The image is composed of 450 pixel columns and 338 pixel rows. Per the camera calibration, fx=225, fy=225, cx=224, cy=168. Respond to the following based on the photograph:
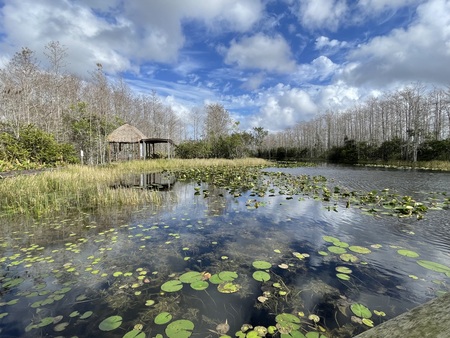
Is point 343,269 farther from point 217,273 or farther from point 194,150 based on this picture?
point 194,150

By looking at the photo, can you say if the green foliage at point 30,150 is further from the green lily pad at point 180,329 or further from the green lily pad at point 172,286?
the green lily pad at point 180,329

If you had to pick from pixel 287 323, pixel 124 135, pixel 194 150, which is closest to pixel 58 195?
pixel 287 323

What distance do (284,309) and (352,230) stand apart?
135 inches

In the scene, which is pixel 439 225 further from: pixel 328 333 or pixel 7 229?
pixel 7 229

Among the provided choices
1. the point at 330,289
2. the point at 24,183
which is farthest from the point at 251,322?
the point at 24,183

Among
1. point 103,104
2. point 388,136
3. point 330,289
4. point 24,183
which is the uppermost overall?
point 103,104

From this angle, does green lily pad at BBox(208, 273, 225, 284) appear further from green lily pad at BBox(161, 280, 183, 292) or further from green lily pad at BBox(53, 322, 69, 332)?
green lily pad at BBox(53, 322, 69, 332)

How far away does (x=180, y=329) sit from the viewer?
222 centimetres

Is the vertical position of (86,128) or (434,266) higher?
(86,128)

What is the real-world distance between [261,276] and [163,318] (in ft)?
4.72

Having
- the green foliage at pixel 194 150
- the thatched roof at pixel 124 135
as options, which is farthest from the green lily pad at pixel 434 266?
the green foliage at pixel 194 150

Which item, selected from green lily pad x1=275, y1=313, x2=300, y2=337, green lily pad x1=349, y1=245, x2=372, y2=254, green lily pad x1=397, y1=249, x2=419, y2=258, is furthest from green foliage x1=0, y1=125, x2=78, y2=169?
green lily pad x1=397, y1=249, x2=419, y2=258

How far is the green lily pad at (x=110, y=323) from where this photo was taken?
2275 millimetres

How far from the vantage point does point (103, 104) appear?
23.2 m
